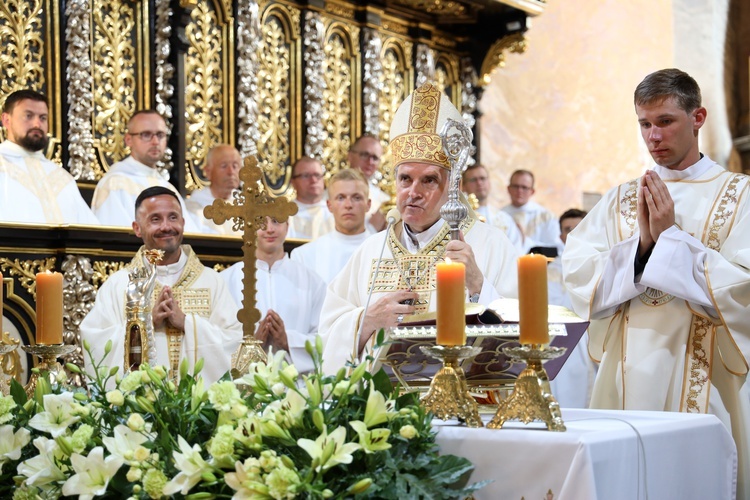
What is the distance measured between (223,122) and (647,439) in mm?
8680

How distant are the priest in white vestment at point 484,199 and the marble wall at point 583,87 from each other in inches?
147

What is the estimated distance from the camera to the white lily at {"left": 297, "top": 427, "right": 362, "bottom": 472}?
104 inches

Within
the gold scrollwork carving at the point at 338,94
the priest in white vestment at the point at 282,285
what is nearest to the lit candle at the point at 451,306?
the priest in white vestment at the point at 282,285

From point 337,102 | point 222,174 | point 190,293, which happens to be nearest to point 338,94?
point 337,102

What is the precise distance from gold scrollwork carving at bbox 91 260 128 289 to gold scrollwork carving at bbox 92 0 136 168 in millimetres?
2856

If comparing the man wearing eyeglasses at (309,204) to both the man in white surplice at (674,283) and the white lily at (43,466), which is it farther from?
the white lily at (43,466)

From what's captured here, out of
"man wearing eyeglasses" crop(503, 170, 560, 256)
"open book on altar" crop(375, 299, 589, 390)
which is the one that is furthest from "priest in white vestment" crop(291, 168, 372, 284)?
"open book on altar" crop(375, 299, 589, 390)

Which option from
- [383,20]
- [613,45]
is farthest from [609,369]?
[613,45]

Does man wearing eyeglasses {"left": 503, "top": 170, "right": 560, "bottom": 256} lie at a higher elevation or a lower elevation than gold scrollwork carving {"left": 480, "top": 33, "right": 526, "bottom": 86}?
lower

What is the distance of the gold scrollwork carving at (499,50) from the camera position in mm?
13195

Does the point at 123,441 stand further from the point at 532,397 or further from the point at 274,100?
the point at 274,100

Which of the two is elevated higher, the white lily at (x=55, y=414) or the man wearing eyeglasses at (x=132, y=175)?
the man wearing eyeglasses at (x=132, y=175)

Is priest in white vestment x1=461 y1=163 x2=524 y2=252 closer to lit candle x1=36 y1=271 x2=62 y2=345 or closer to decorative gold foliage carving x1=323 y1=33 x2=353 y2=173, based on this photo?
decorative gold foliage carving x1=323 y1=33 x2=353 y2=173

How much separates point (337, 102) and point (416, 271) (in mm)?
7904
